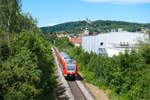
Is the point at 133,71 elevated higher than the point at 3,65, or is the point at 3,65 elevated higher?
the point at 3,65

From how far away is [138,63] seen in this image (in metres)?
19.5

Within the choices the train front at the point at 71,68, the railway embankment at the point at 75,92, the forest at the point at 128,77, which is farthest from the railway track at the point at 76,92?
the forest at the point at 128,77

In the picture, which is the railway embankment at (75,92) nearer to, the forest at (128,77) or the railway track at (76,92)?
the railway track at (76,92)

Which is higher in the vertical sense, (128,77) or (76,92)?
(128,77)

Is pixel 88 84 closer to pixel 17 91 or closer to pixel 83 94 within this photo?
pixel 83 94

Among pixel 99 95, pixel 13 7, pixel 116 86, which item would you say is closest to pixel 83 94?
pixel 99 95

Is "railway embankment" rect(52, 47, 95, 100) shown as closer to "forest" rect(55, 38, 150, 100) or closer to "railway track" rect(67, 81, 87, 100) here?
"railway track" rect(67, 81, 87, 100)

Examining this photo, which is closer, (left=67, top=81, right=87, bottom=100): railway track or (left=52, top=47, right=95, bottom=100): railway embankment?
(left=52, top=47, right=95, bottom=100): railway embankment

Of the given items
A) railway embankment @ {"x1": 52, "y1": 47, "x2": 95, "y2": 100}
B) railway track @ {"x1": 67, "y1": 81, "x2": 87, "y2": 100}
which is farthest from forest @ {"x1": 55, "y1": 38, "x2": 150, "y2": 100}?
railway track @ {"x1": 67, "y1": 81, "x2": 87, "y2": 100}

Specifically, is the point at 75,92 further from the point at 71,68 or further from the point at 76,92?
the point at 71,68

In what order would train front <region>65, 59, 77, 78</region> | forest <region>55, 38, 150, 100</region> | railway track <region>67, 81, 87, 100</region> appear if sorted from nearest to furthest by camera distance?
forest <region>55, 38, 150, 100</region>
railway track <region>67, 81, 87, 100</region>
train front <region>65, 59, 77, 78</region>

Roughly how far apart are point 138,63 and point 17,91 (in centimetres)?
1302

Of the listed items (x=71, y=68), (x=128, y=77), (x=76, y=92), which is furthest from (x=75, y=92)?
(x=128, y=77)

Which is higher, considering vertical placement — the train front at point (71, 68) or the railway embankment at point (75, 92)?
the train front at point (71, 68)
